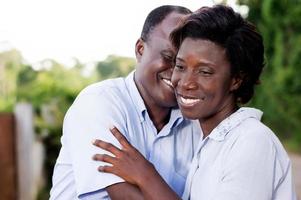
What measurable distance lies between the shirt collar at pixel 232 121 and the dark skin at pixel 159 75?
0.47m

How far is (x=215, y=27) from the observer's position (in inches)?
101

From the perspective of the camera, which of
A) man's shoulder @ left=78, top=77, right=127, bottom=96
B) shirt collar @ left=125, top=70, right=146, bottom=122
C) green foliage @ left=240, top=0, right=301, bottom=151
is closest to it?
man's shoulder @ left=78, top=77, right=127, bottom=96

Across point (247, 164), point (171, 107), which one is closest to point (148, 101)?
point (171, 107)

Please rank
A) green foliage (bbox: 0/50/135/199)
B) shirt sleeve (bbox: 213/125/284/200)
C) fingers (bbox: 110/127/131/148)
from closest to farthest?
shirt sleeve (bbox: 213/125/284/200) → fingers (bbox: 110/127/131/148) → green foliage (bbox: 0/50/135/199)

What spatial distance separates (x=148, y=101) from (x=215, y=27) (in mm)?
638

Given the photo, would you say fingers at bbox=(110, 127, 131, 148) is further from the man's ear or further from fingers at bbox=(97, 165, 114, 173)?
the man's ear

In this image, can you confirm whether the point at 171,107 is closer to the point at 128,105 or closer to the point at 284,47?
the point at 128,105

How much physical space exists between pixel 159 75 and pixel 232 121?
0.58 m

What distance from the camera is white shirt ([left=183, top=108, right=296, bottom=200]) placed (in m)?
2.34

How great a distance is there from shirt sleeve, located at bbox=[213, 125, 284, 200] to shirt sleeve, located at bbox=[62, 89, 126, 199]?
42 cm

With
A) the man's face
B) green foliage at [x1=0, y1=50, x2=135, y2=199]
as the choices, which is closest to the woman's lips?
the man's face

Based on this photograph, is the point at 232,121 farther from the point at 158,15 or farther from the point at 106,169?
the point at 158,15

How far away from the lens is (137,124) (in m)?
2.94

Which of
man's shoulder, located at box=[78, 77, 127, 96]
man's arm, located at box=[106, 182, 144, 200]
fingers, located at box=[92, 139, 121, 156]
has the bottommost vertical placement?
man's arm, located at box=[106, 182, 144, 200]
